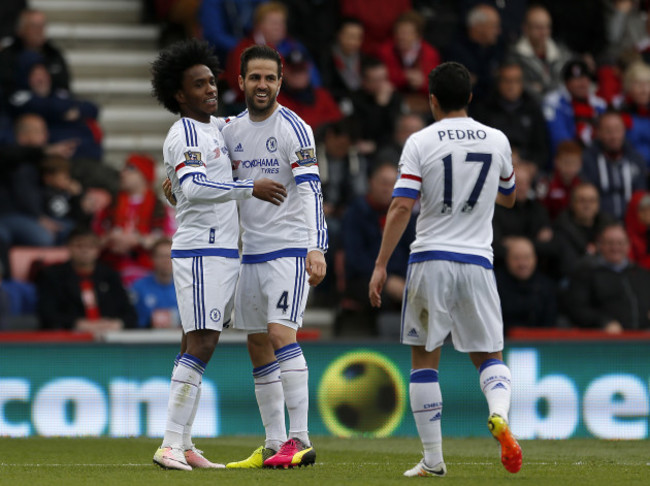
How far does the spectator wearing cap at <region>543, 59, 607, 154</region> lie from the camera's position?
15.5 metres

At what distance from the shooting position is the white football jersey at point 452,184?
23.9 ft

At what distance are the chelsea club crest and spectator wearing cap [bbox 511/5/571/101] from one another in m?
8.72

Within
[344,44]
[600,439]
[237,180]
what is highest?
[344,44]

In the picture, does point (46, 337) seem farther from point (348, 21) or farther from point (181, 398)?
point (348, 21)

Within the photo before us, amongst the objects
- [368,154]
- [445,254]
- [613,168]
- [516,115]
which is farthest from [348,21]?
[445,254]

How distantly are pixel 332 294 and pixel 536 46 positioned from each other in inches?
179

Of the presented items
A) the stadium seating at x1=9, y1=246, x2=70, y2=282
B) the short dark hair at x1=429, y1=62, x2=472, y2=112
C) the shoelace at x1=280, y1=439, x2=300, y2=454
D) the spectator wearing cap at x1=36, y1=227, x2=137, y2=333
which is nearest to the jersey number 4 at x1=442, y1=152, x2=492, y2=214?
the short dark hair at x1=429, y1=62, x2=472, y2=112

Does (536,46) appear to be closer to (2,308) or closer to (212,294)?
(2,308)

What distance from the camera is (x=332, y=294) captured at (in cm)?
1391

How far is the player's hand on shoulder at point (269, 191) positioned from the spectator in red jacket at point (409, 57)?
8339 mm

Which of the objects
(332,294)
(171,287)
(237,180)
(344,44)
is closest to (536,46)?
(344,44)

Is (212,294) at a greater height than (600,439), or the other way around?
(212,294)

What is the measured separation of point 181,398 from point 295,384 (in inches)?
25.5

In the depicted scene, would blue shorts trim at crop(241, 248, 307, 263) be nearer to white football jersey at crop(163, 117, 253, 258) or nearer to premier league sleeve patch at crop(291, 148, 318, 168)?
white football jersey at crop(163, 117, 253, 258)
